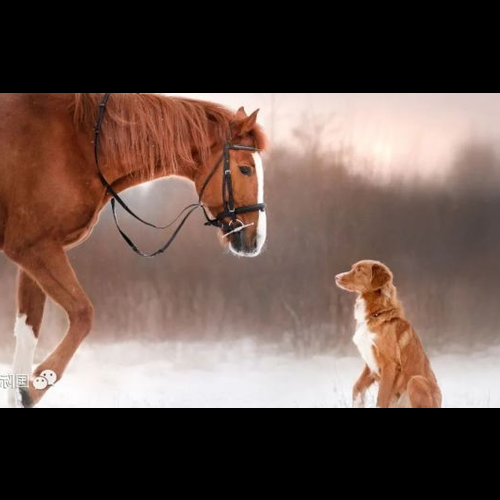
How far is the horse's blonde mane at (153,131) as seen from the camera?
147 inches

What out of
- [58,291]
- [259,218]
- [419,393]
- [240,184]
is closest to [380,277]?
[419,393]

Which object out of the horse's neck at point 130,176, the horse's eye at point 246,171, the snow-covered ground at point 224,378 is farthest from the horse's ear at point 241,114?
the snow-covered ground at point 224,378

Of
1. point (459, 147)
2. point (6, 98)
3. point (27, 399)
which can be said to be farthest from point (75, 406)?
point (459, 147)

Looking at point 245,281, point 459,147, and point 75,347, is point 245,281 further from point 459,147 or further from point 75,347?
point 459,147

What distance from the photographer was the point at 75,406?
4008 millimetres

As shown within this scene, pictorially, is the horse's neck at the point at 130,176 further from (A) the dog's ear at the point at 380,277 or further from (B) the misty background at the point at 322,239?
(A) the dog's ear at the point at 380,277

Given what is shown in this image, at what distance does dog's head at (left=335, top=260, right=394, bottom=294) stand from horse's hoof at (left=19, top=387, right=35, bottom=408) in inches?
82.1

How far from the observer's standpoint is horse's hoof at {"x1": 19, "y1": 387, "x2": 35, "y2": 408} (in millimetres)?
3785

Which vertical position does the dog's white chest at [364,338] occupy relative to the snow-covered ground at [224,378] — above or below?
above

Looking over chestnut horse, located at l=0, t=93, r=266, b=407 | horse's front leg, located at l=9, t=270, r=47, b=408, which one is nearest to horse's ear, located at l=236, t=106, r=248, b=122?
chestnut horse, located at l=0, t=93, r=266, b=407

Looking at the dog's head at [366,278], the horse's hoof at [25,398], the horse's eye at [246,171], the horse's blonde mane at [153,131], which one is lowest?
the horse's hoof at [25,398]

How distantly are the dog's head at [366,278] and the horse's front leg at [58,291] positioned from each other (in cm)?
163

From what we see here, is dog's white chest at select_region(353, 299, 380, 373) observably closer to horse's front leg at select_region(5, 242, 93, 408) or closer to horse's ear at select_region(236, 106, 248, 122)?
horse's ear at select_region(236, 106, 248, 122)

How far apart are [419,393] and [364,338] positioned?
465 mm
